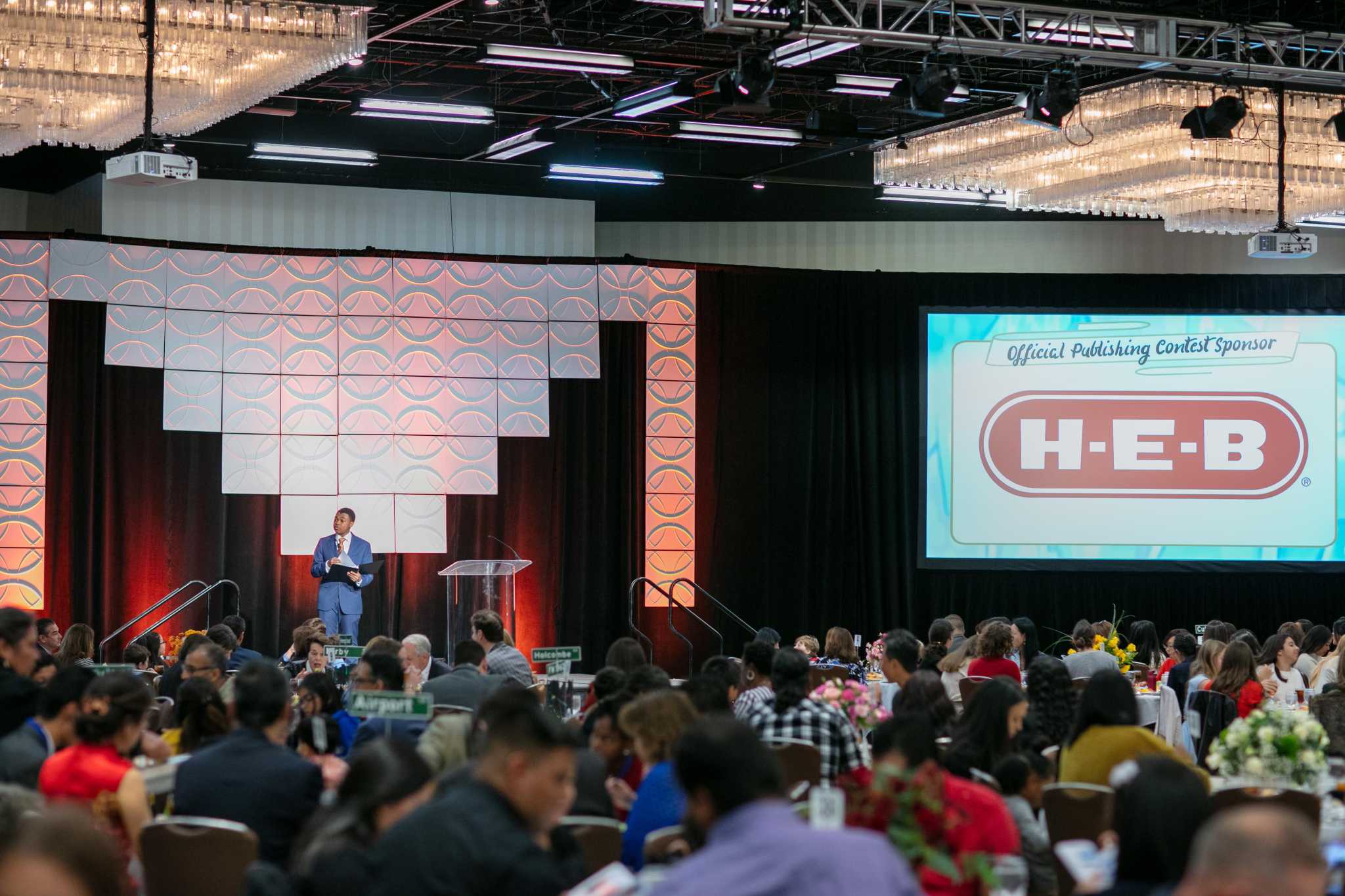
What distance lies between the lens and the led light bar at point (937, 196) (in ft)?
49.5

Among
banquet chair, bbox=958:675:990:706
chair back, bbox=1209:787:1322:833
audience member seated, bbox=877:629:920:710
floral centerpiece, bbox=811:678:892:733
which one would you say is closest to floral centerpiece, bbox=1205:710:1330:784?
chair back, bbox=1209:787:1322:833

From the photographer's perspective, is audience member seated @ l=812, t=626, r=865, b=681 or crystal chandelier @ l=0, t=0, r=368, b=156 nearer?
crystal chandelier @ l=0, t=0, r=368, b=156

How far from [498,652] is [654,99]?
17.3 feet

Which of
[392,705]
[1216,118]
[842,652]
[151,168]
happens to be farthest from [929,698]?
[1216,118]

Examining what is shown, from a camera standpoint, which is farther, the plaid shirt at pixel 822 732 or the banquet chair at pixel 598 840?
the plaid shirt at pixel 822 732

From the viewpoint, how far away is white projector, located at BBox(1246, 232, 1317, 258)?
1148cm

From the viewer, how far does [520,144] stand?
13906mm

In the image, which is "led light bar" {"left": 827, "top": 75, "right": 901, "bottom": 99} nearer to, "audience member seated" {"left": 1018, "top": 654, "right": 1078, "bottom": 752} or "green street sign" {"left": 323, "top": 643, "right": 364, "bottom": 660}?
"green street sign" {"left": 323, "top": 643, "right": 364, "bottom": 660}

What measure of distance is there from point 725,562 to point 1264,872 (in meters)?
12.9

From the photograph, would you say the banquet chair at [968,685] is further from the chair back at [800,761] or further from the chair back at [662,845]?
the chair back at [662,845]

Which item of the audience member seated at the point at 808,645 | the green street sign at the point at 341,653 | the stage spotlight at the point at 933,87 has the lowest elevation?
the audience member seated at the point at 808,645

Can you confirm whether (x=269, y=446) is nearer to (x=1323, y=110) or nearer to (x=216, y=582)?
(x=216, y=582)

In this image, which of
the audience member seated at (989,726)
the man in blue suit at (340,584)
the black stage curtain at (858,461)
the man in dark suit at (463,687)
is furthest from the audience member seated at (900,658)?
the black stage curtain at (858,461)

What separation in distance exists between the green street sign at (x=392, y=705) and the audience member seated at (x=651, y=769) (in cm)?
106
